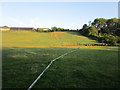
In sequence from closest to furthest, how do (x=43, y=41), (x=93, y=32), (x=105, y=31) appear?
(x=43, y=41) → (x=93, y=32) → (x=105, y=31)

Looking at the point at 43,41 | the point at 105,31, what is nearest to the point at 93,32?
the point at 105,31

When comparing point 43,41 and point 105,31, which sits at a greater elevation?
point 105,31

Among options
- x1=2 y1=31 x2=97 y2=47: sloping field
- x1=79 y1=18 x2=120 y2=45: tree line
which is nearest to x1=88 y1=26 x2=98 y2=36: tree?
x1=79 y1=18 x2=120 y2=45: tree line

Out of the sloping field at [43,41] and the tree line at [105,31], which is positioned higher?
the tree line at [105,31]

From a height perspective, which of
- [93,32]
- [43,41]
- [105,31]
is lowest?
[43,41]

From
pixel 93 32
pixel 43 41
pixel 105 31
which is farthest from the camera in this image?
pixel 105 31

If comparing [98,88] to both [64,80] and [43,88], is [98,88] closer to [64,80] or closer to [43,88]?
[64,80]

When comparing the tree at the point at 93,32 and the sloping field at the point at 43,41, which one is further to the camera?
the tree at the point at 93,32

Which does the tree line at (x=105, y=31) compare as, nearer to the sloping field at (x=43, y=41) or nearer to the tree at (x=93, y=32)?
the tree at (x=93, y=32)

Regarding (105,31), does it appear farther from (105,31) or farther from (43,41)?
(43,41)

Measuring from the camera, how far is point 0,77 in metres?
2.67

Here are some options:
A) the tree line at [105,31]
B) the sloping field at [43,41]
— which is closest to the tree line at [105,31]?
the tree line at [105,31]

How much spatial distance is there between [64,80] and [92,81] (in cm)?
56

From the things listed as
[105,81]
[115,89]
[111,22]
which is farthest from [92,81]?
[111,22]
